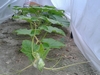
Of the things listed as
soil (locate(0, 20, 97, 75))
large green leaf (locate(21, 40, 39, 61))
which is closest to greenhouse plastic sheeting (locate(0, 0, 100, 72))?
soil (locate(0, 20, 97, 75))

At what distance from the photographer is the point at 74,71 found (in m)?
0.80

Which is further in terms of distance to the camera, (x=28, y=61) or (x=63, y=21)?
(x=63, y=21)

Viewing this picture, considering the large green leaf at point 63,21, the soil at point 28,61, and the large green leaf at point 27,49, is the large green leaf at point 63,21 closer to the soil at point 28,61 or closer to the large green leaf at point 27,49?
the soil at point 28,61

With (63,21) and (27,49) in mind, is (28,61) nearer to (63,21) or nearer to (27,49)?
(27,49)

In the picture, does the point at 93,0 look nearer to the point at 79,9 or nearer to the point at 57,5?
the point at 79,9

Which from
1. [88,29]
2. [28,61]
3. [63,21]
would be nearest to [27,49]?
[28,61]

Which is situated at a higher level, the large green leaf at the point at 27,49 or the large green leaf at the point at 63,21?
the large green leaf at the point at 27,49

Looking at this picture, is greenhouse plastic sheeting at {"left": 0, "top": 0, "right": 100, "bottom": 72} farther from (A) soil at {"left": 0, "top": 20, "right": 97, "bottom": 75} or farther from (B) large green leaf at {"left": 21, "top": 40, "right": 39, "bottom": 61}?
(B) large green leaf at {"left": 21, "top": 40, "right": 39, "bottom": 61}

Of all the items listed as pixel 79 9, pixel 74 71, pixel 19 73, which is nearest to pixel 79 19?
pixel 79 9

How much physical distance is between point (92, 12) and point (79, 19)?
21 cm

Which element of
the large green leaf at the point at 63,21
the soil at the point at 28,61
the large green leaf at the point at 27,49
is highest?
the large green leaf at the point at 27,49

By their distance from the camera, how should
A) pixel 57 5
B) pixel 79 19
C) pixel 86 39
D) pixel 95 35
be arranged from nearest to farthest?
pixel 95 35
pixel 86 39
pixel 79 19
pixel 57 5

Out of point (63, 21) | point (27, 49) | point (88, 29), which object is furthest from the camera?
point (63, 21)

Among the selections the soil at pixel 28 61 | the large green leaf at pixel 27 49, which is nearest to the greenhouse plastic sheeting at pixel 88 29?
the soil at pixel 28 61
